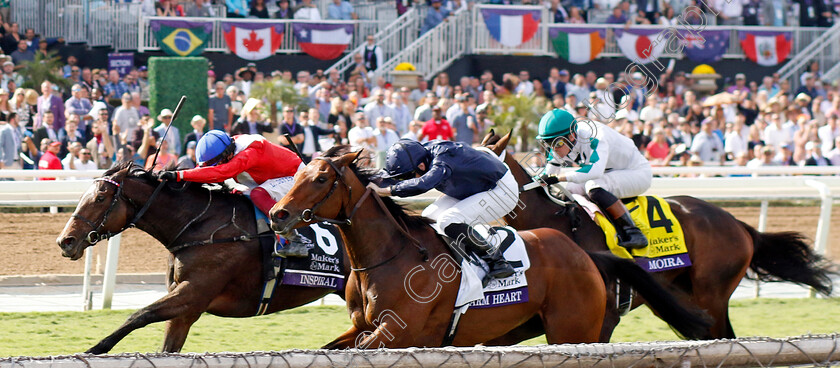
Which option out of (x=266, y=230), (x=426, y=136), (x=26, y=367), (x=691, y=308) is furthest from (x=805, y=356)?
(x=426, y=136)

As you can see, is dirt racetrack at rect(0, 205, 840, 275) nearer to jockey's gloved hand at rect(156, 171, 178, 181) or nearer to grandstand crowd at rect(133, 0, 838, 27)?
jockey's gloved hand at rect(156, 171, 178, 181)

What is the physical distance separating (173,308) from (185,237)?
16.4 inches

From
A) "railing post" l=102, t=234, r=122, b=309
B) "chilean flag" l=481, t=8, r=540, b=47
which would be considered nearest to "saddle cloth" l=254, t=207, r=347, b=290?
"railing post" l=102, t=234, r=122, b=309

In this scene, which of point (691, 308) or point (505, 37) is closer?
point (691, 308)

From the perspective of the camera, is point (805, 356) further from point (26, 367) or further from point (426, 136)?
point (426, 136)

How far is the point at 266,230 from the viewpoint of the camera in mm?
5711

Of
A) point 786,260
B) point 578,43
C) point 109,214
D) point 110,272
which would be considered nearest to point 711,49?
point 578,43

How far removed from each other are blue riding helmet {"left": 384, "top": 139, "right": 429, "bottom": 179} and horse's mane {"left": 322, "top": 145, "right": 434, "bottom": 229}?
8 centimetres

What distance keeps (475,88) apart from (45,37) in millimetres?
5989

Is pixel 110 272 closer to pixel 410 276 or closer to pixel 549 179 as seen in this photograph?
pixel 549 179

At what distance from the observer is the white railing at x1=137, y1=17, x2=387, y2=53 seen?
15.4m

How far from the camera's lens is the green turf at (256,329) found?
246 inches

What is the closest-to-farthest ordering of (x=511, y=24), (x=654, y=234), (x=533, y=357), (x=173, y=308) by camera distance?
(x=533, y=357)
(x=173, y=308)
(x=654, y=234)
(x=511, y=24)

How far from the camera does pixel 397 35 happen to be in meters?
16.9
